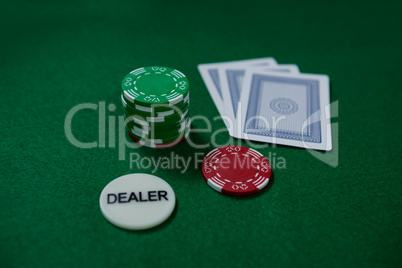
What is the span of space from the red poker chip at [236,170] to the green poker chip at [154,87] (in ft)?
0.99

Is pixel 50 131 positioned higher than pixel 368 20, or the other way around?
pixel 368 20

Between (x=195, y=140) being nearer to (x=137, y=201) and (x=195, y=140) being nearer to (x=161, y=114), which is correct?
(x=161, y=114)

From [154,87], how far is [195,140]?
34cm

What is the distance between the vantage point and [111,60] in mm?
2291

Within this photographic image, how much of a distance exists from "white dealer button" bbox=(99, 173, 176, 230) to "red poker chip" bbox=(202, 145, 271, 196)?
19cm

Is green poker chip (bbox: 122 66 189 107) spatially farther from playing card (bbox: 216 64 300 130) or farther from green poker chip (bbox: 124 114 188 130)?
playing card (bbox: 216 64 300 130)

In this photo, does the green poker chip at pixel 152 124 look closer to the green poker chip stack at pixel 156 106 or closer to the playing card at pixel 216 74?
the green poker chip stack at pixel 156 106

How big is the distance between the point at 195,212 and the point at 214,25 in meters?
1.56

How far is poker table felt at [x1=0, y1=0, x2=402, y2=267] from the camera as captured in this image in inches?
54.1

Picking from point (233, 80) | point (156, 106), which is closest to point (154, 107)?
point (156, 106)

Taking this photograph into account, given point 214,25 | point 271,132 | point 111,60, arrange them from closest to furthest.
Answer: point 271,132
point 111,60
point 214,25

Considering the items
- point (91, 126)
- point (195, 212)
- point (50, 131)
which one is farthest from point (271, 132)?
point (50, 131)

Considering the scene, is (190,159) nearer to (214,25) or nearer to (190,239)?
(190,239)

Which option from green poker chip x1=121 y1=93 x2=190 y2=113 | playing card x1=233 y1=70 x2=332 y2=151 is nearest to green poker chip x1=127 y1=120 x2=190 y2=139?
green poker chip x1=121 y1=93 x2=190 y2=113
